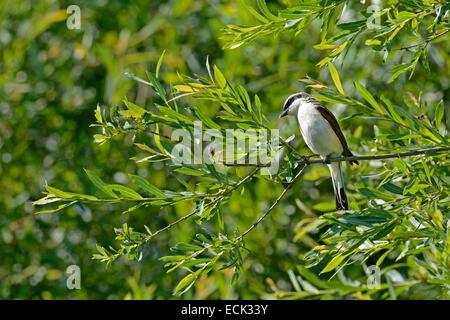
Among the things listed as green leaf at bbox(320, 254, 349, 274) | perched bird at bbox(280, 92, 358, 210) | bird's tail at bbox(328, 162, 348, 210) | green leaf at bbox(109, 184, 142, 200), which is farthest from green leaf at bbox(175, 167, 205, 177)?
perched bird at bbox(280, 92, 358, 210)

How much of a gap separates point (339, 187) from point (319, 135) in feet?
0.71

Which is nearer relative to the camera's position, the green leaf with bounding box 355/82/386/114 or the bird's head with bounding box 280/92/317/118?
the green leaf with bounding box 355/82/386/114

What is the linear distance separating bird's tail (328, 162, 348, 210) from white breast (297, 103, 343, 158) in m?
0.05

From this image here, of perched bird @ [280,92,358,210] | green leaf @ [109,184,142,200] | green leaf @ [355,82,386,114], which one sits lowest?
green leaf @ [109,184,142,200]

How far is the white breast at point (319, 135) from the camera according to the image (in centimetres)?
296

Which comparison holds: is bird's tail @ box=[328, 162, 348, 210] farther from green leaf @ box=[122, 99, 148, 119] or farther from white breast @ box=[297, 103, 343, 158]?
green leaf @ box=[122, 99, 148, 119]

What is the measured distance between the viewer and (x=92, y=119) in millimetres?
4953

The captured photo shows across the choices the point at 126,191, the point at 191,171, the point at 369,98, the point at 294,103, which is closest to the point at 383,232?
the point at 369,98

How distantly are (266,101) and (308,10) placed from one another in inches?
98.4

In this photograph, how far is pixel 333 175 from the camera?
294 cm

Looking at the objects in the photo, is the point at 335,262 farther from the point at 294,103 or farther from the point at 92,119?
the point at 92,119

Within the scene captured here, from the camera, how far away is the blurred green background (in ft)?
14.3

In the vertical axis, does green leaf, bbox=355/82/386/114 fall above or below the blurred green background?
below

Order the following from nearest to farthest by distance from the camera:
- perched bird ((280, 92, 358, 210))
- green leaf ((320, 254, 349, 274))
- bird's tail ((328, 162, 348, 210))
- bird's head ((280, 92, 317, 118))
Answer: green leaf ((320, 254, 349, 274))
bird's tail ((328, 162, 348, 210))
perched bird ((280, 92, 358, 210))
bird's head ((280, 92, 317, 118))
